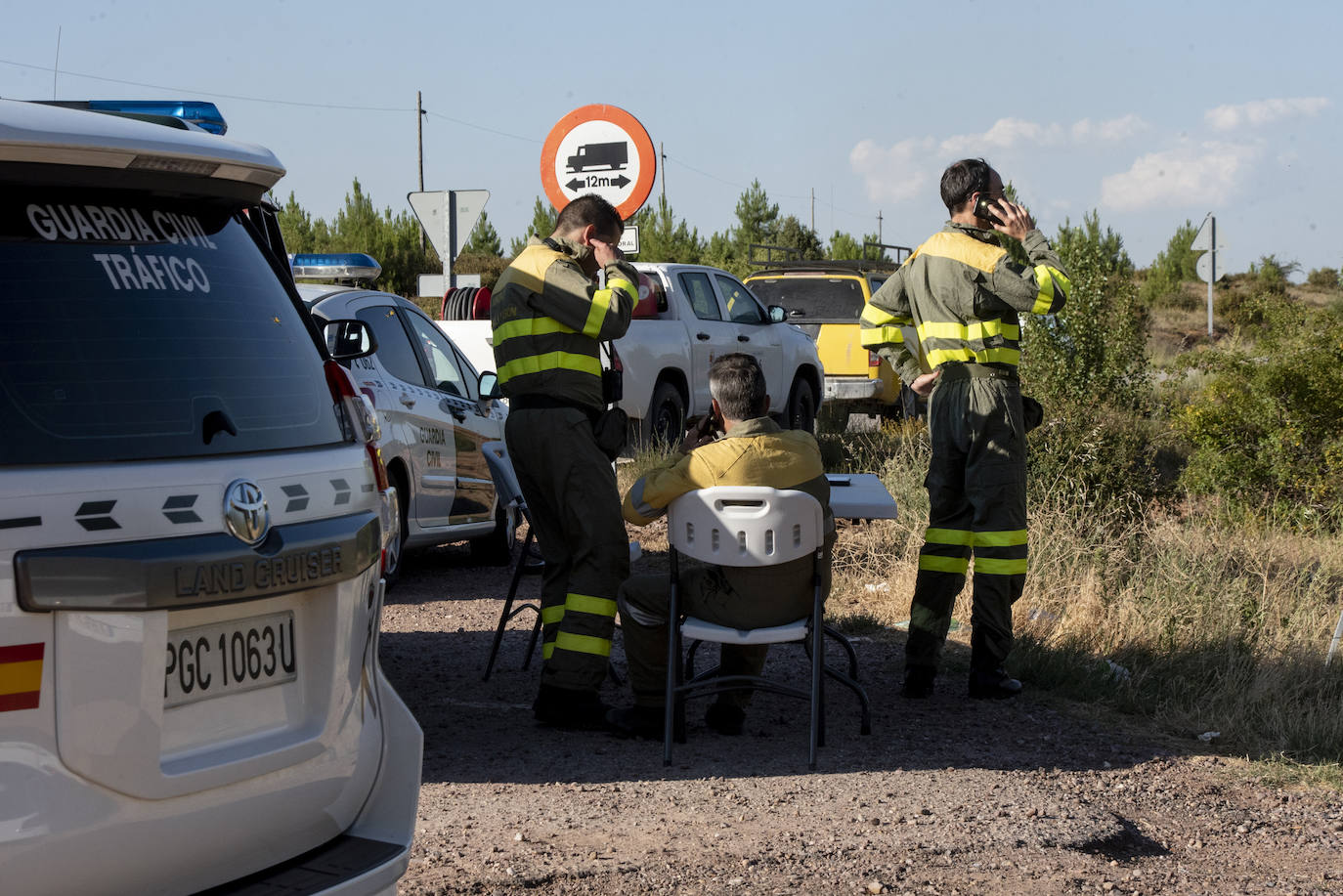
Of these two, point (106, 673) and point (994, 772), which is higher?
point (106, 673)

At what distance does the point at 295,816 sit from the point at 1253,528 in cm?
900

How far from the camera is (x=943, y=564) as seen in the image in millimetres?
6082

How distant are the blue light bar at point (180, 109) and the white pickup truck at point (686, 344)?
705 centimetres

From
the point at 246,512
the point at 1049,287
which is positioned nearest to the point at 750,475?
the point at 1049,287

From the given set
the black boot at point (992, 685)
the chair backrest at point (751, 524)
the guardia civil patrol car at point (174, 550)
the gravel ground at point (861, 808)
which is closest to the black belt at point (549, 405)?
the chair backrest at point (751, 524)

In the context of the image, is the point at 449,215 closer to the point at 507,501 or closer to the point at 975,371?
the point at 507,501

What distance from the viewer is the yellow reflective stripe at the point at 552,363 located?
5430mm

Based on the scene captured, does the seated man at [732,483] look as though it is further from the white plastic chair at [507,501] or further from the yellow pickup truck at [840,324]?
the yellow pickup truck at [840,324]

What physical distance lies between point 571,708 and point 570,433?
1.06 meters

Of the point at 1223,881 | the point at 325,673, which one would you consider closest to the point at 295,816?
the point at 325,673

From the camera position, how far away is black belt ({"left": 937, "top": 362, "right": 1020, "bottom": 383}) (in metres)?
6.04

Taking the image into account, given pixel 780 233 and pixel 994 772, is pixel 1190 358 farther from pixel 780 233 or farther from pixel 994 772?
pixel 780 233

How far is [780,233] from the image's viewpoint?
5197 cm

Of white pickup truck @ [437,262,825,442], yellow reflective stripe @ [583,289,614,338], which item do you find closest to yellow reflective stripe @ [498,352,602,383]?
yellow reflective stripe @ [583,289,614,338]
